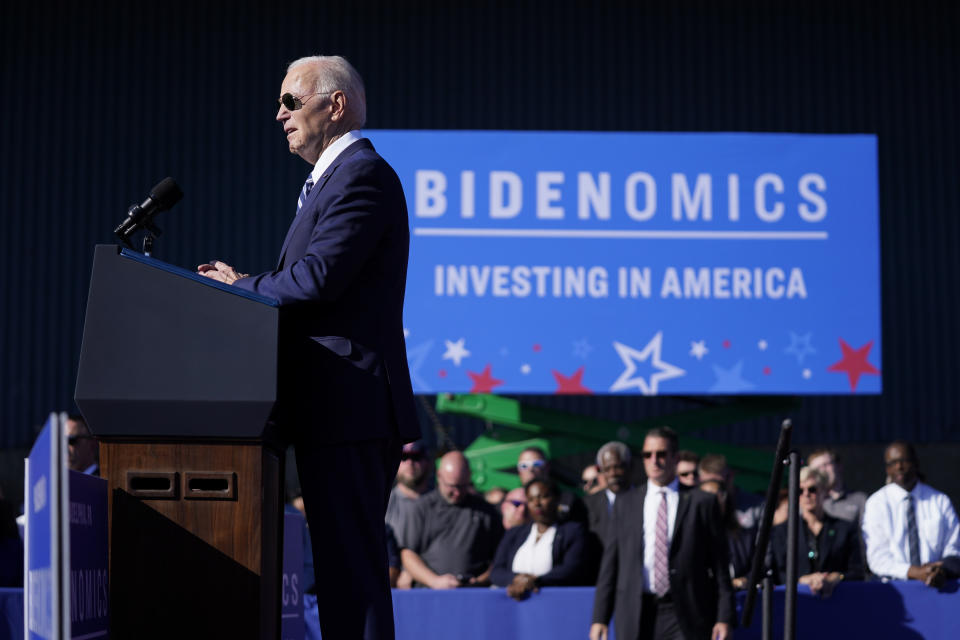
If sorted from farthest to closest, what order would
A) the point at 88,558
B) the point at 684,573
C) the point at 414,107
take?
the point at 414,107, the point at 684,573, the point at 88,558

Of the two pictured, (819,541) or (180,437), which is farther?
(819,541)

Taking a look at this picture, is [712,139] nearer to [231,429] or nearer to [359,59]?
[359,59]

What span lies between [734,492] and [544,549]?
6.71 ft

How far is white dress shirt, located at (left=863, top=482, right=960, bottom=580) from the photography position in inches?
231

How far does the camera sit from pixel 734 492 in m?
7.39

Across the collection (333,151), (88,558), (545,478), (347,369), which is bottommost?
(545,478)

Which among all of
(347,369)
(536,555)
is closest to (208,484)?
(347,369)

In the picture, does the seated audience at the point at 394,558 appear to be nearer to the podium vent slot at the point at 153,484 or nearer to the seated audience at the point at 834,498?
the seated audience at the point at 834,498

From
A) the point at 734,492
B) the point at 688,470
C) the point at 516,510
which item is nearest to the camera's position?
the point at 688,470

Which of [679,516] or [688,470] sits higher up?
[688,470]

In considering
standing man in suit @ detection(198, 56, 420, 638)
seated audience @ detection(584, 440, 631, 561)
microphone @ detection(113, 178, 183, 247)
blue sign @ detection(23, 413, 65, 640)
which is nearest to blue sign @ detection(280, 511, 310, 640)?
standing man in suit @ detection(198, 56, 420, 638)

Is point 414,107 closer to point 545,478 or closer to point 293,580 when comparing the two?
point 545,478

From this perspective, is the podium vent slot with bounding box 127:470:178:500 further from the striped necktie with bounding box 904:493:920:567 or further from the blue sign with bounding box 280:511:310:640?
the striped necktie with bounding box 904:493:920:567

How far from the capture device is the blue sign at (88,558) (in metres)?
1.99
